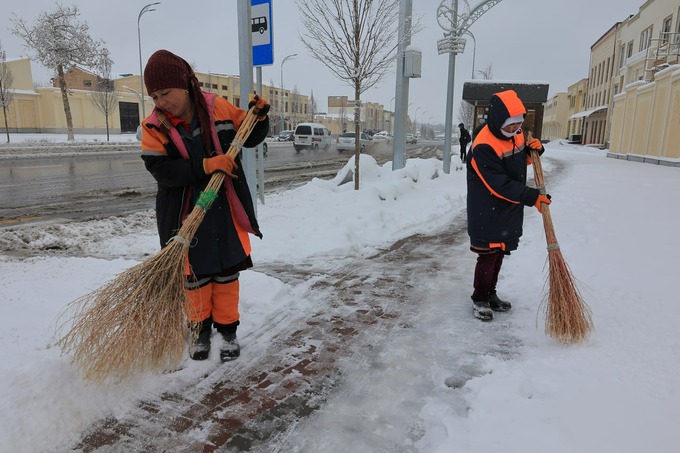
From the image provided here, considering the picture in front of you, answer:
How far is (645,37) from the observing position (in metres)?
33.5

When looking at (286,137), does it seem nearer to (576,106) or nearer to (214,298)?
(576,106)

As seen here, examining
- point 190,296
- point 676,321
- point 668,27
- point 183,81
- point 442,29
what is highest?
point 668,27

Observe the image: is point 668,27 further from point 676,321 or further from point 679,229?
point 676,321

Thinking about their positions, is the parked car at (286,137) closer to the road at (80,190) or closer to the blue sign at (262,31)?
the road at (80,190)

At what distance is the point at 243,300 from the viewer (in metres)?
3.63

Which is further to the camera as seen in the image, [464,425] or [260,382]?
[260,382]

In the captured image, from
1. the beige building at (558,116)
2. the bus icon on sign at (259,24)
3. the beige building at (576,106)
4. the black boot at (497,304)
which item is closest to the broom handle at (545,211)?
the black boot at (497,304)

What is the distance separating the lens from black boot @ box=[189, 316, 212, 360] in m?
2.86

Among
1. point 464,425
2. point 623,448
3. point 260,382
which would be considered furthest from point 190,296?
point 623,448

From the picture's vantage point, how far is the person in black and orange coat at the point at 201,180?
100 inches

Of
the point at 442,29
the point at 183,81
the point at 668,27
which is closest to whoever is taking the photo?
the point at 183,81

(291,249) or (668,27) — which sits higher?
(668,27)

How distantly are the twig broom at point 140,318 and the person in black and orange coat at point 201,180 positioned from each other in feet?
0.32

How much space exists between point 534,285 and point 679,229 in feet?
9.71
